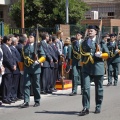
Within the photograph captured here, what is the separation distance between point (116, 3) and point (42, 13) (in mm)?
10753

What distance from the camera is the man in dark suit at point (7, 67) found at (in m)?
11.9

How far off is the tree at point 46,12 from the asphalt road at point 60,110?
68.3 feet

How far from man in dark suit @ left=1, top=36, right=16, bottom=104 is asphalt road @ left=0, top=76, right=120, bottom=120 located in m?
0.27

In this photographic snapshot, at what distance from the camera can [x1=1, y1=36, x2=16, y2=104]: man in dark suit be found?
11.9 m

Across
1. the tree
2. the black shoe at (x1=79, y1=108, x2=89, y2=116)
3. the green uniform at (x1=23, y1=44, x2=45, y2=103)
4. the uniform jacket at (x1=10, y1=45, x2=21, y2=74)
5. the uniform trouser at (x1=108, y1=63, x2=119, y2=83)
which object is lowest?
the black shoe at (x1=79, y1=108, x2=89, y2=116)

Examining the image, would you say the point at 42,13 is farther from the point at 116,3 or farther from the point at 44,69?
the point at 44,69

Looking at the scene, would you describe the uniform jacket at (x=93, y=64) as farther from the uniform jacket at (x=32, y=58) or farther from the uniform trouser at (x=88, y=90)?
the uniform jacket at (x=32, y=58)

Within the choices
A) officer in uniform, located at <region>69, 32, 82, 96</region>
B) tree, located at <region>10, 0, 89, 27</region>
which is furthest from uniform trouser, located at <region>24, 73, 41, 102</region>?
tree, located at <region>10, 0, 89, 27</region>

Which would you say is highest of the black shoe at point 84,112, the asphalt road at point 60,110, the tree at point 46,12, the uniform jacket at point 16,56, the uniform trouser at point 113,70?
the tree at point 46,12

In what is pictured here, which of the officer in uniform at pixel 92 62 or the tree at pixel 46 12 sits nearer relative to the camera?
the officer in uniform at pixel 92 62

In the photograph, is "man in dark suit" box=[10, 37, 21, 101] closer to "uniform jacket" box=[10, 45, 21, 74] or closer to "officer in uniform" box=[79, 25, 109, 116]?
"uniform jacket" box=[10, 45, 21, 74]

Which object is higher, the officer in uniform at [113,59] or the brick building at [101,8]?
the brick building at [101,8]

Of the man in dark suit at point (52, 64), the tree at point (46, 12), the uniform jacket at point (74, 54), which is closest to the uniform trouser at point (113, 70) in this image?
the man in dark suit at point (52, 64)

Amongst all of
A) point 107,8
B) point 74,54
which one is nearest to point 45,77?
point 74,54
